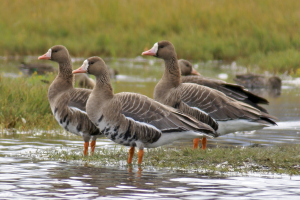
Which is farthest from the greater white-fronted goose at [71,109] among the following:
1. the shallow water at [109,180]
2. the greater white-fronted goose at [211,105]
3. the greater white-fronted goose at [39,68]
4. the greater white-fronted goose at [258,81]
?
the greater white-fronted goose at [258,81]

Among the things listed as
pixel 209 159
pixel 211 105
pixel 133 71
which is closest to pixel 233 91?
pixel 211 105

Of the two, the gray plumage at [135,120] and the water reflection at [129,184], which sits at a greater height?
the gray plumage at [135,120]

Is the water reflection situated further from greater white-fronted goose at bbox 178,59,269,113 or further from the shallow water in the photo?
greater white-fronted goose at bbox 178,59,269,113

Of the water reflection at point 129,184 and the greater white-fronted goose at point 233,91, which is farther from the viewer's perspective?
the greater white-fronted goose at point 233,91

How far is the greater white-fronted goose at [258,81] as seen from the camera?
22.5 metres

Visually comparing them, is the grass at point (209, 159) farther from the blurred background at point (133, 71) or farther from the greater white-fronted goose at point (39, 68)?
the greater white-fronted goose at point (39, 68)

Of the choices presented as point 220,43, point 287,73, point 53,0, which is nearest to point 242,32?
point 220,43

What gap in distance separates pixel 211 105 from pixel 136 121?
2235 mm

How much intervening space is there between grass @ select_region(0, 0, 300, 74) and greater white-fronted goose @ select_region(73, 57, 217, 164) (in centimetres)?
1944

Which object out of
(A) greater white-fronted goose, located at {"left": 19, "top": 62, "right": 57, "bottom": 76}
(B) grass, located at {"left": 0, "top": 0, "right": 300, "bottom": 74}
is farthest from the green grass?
(B) grass, located at {"left": 0, "top": 0, "right": 300, "bottom": 74}

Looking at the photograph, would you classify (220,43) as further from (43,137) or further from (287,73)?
(43,137)

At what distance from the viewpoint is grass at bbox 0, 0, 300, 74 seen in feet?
102

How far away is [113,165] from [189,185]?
6.58 feet

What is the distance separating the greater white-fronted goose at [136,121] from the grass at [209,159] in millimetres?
370
